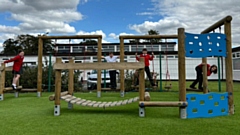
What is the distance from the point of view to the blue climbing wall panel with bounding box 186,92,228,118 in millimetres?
4500

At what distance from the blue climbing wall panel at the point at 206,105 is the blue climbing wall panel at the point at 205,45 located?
88 cm

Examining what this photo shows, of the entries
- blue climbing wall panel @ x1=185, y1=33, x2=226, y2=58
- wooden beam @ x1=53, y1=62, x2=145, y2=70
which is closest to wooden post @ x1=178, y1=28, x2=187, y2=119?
blue climbing wall panel @ x1=185, y1=33, x2=226, y2=58

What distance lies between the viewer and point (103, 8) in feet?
51.8

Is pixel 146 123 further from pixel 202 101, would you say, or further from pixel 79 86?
pixel 79 86

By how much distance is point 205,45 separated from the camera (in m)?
4.70

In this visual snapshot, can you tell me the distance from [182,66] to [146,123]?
139 centimetres

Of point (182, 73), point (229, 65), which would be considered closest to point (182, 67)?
point (182, 73)

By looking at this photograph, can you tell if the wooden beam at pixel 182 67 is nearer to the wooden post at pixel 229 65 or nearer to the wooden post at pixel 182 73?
the wooden post at pixel 182 73

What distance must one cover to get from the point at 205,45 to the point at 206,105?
1.28m

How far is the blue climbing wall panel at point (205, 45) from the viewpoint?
461 cm

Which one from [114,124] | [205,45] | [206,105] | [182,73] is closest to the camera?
[114,124]

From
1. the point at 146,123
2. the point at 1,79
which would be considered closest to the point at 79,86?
the point at 1,79

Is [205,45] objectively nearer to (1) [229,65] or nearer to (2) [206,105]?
(1) [229,65]

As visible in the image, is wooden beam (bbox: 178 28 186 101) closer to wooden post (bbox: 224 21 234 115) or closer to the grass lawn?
the grass lawn
